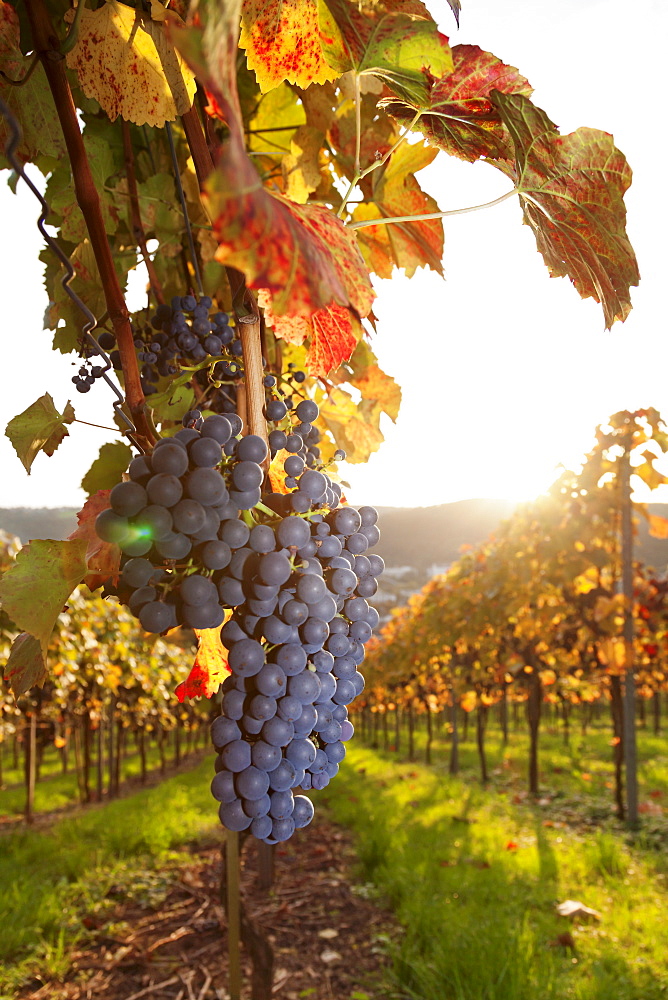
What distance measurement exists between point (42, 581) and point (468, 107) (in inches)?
33.2

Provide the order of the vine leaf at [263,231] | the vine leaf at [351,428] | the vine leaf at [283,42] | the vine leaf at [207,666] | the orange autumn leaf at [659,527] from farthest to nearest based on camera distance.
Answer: the orange autumn leaf at [659,527] < the vine leaf at [351,428] < the vine leaf at [207,666] < the vine leaf at [283,42] < the vine leaf at [263,231]

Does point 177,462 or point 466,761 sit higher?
point 177,462

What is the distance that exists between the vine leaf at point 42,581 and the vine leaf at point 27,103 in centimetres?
68

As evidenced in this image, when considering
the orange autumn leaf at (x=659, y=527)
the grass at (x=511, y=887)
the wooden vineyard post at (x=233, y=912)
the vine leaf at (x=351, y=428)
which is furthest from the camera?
the orange autumn leaf at (x=659, y=527)

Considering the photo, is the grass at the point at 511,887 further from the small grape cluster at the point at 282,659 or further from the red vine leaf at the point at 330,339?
the red vine leaf at the point at 330,339

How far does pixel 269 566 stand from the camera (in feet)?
2.28

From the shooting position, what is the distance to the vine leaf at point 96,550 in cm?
79

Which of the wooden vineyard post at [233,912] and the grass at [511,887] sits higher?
the wooden vineyard post at [233,912]

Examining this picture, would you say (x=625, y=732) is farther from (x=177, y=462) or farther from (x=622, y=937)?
(x=177, y=462)

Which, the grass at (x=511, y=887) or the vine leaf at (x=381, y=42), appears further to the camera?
the grass at (x=511, y=887)

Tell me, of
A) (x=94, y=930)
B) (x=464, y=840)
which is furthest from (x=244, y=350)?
(x=464, y=840)

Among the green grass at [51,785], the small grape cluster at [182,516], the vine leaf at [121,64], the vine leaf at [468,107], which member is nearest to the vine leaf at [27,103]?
the vine leaf at [121,64]

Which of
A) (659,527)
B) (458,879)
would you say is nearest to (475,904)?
(458,879)

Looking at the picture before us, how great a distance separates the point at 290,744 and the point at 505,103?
859 millimetres
